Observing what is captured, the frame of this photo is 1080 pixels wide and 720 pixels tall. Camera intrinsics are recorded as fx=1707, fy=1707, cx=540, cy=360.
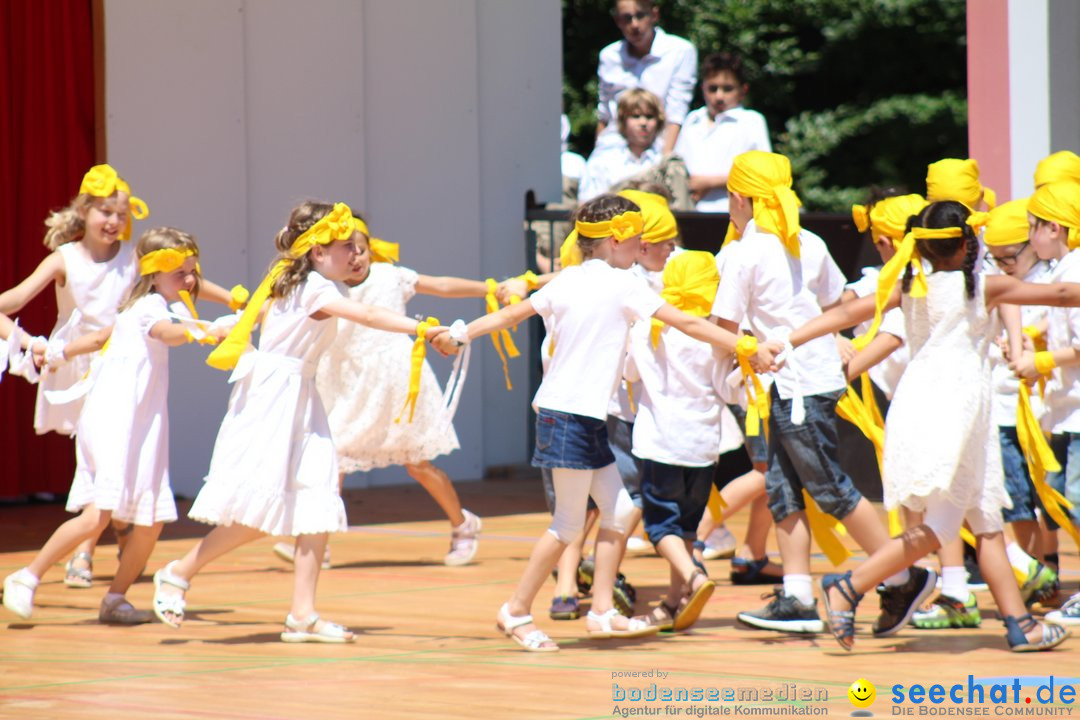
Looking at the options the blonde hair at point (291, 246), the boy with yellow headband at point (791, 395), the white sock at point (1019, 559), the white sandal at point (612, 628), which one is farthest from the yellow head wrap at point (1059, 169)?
the blonde hair at point (291, 246)

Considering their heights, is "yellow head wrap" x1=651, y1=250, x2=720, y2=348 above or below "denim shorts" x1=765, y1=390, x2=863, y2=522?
above

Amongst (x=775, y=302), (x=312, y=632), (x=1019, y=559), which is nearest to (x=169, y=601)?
(x=312, y=632)

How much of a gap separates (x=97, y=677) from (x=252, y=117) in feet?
22.7

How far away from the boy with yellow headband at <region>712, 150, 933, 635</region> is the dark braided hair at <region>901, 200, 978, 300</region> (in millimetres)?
624

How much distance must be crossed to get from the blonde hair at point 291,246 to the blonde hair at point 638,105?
5.11 meters

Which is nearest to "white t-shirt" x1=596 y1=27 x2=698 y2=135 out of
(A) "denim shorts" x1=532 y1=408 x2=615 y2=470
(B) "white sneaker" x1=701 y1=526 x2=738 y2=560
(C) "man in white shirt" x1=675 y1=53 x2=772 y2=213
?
(C) "man in white shirt" x1=675 y1=53 x2=772 y2=213

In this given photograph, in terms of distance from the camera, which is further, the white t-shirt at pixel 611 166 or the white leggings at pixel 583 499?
the white t-shirt at pixel 611 166

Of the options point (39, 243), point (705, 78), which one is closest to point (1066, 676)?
point (705, 78)

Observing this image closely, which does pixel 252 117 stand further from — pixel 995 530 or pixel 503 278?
pixel 995 530

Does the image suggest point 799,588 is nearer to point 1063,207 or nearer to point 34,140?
point 1063,207

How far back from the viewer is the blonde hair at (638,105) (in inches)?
465

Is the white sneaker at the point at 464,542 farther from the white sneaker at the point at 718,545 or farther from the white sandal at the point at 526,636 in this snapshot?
the white sandal at the point at 526,636

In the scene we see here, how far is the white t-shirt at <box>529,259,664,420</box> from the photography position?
6559 mm

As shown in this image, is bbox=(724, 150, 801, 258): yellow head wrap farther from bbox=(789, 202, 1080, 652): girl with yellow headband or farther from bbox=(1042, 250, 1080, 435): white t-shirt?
bbox=(1042, 250, 1080, 435): white t-shirt
